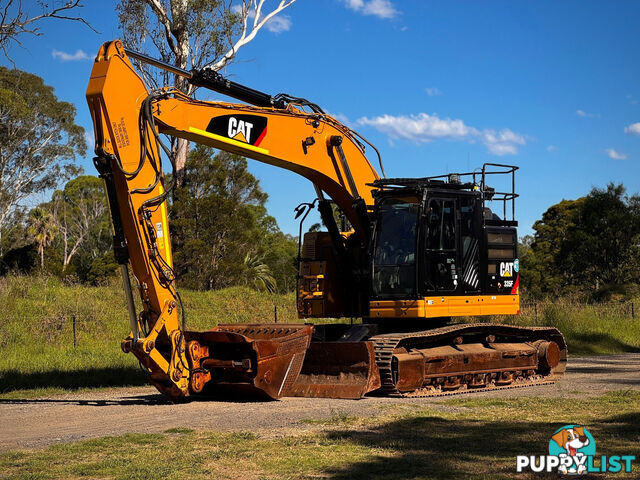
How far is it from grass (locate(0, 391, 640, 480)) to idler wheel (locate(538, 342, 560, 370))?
4423 millimetres

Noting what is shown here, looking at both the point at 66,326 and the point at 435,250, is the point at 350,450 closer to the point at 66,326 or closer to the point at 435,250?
the point at 435,250

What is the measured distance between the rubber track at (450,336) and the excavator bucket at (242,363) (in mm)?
1286

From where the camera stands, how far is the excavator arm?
10.4 m

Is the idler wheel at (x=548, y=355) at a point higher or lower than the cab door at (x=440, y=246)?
lower

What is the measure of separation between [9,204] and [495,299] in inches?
1440

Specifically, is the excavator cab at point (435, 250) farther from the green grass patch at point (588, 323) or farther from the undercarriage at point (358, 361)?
the green grass patch at point (588, 323)

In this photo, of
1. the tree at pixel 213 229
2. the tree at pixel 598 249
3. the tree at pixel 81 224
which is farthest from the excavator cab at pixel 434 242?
the tree at pixel 81 224

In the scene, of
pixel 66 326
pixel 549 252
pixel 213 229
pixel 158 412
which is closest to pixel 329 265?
pixel 158 412

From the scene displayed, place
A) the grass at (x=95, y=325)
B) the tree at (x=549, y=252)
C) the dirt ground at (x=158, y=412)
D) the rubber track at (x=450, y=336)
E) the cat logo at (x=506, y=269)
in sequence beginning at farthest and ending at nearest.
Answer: the tree at (x=549, y=252) → the grass at (x=95, y=325) → the cat logo at (x=506, y=269) → the rubber track at (x=450, y=336) → the dirt ground at (x=158, y=412)

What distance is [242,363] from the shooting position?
37.3ft

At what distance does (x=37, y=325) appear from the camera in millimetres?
20953

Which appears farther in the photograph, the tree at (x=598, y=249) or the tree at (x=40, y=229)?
the tree at (x=40, y=229)

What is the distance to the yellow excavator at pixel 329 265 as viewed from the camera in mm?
10586

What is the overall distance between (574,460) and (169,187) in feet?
22.0
